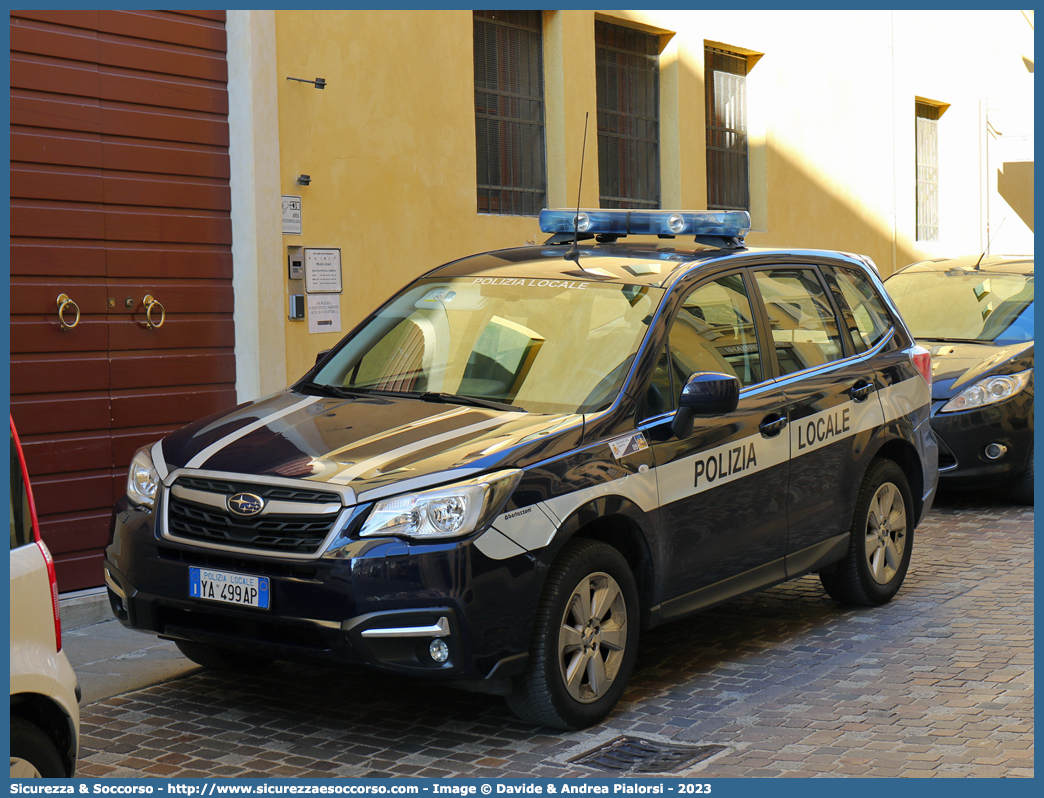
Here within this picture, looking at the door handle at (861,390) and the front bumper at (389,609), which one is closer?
the front bumper at (389,609)

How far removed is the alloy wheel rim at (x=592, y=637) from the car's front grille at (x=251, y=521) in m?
0.99

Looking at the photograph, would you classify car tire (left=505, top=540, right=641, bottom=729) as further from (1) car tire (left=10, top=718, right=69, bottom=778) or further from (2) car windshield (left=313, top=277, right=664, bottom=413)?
(1) car tire (left=10, top=718, right=69, bottom=778)

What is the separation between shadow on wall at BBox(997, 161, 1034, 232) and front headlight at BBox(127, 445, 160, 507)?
17.7 meters

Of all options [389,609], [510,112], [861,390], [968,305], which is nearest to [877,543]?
[861,390]

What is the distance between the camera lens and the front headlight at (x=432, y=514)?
4363 mm

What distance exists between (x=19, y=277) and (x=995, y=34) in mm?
16710

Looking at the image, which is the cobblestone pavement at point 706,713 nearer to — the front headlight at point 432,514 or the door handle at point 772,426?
the front headlight at point 432,514

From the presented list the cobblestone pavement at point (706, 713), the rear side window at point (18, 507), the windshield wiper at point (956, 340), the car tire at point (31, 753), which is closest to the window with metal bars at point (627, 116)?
the windshield wiper at point (956, 340)

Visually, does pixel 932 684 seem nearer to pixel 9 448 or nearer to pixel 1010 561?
pixel 1010 561

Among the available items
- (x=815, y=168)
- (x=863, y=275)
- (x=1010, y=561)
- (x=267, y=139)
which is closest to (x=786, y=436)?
(x=863, y=275)

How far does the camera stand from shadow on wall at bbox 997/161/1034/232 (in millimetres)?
20062

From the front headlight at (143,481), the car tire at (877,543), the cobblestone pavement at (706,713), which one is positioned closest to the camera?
the cobblestone pavement at (706,713)

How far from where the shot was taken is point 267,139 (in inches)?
329

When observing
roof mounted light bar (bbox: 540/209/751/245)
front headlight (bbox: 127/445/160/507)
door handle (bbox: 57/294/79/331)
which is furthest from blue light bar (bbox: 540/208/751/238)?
door handle (bbox: 57/294/79/331)
